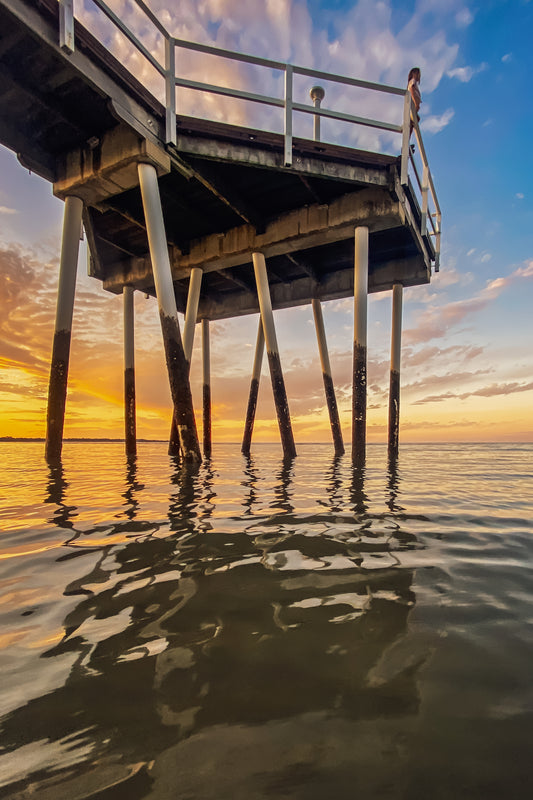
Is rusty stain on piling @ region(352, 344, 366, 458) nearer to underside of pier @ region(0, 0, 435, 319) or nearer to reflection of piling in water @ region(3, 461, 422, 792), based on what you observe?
underside of pier @ region(0, 0, 435, 319)

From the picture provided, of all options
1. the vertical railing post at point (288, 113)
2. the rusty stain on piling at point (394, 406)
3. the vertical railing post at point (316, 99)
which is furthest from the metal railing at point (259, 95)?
the rusty stain on piling at point (394, 406)

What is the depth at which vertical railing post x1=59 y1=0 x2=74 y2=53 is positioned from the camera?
5.19m

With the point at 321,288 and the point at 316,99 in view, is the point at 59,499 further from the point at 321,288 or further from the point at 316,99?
the point at 316,99

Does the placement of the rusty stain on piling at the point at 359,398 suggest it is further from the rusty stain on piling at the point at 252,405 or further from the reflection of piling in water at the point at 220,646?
the reflection of piling in water at the point at 220,646

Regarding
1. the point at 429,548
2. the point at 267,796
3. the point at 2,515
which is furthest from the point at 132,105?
the point at 267,796

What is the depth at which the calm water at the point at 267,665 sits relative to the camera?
0.74 m

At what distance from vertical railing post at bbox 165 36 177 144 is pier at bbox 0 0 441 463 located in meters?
0.02

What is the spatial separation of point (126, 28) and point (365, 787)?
351 inches

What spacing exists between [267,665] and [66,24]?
7.79 m

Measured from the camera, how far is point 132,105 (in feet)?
21.4

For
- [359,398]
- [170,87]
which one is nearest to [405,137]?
[170,87]

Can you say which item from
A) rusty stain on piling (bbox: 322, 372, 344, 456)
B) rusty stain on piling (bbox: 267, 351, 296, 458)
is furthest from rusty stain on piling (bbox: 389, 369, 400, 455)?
rusty stain on piling (bbox: 267, 351, 296, 458)

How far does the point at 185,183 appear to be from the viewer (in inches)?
332

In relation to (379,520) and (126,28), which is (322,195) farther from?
(379,520)
